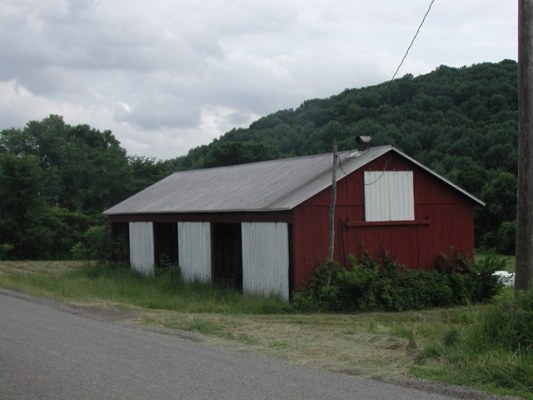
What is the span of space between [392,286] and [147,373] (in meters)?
11.6

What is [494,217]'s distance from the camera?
5416 centimetres

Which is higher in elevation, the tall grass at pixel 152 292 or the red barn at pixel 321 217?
the red barn at pixel 321 217

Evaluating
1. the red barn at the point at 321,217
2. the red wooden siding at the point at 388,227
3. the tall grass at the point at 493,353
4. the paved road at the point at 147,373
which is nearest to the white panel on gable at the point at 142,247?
the red barn at the point at 321,217

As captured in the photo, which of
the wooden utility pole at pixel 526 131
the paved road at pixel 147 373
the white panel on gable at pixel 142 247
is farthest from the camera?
the white panel on gable at pixel 142 247

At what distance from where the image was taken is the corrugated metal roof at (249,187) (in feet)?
68.6

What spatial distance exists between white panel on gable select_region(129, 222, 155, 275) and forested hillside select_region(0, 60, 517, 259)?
49.2 ft

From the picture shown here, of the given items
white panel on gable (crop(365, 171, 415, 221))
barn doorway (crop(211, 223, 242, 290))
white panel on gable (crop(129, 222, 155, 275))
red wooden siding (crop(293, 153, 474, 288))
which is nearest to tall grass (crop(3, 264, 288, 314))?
white panel on gable (crop(129, 222, 155, 275))

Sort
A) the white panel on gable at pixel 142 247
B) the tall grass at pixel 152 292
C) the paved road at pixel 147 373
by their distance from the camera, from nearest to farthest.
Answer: the paved road at pixel 147 373
the tall grass at pixel 152 292
the white panel on gable at pixel 142 247

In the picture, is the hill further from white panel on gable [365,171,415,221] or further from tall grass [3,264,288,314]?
white panel on gable [365,171,415,221]

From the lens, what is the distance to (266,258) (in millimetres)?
20547

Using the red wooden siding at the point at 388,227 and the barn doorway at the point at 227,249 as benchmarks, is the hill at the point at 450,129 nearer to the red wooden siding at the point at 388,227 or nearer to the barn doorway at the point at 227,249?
the barn doorway at the point at 227,249

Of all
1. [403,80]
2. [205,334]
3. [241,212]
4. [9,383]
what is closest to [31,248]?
[241,212]

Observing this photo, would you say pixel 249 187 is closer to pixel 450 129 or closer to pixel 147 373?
pixel 147 373

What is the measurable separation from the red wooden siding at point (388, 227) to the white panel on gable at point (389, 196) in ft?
0.53
